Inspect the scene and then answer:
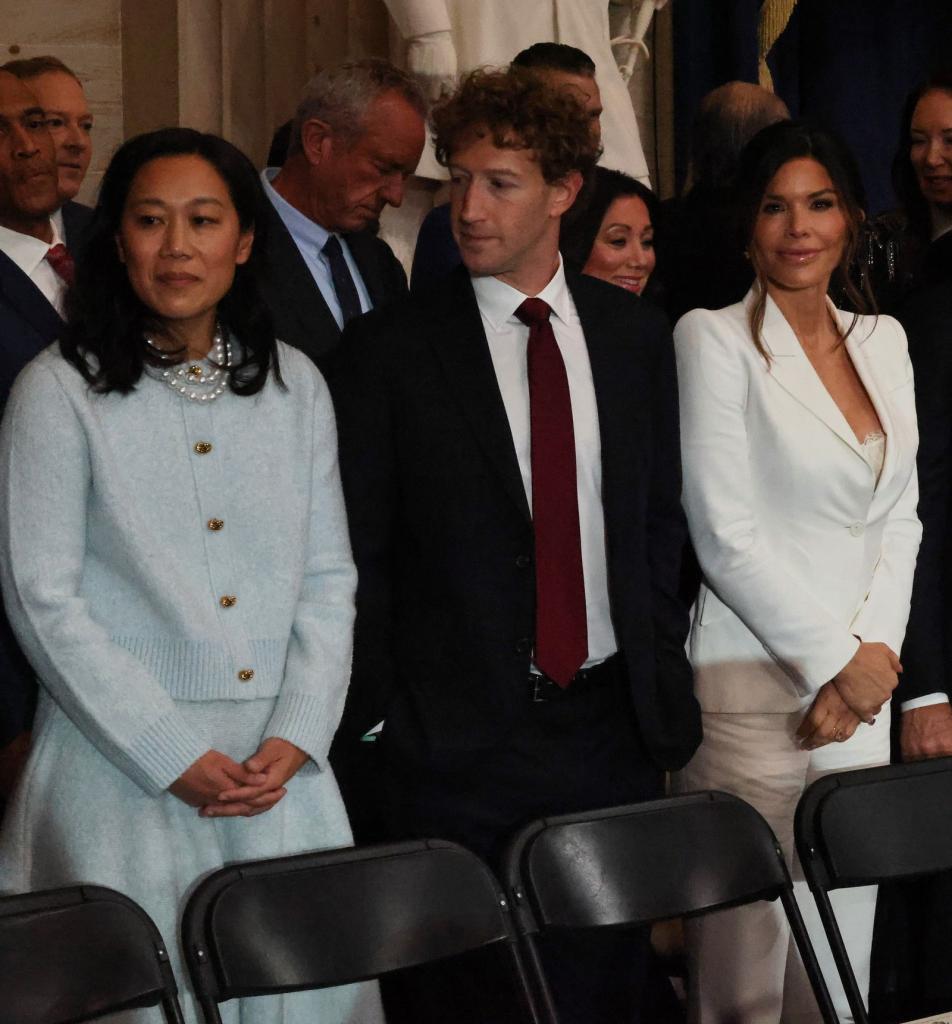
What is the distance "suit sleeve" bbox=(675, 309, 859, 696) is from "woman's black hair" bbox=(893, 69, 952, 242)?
73 centimetres

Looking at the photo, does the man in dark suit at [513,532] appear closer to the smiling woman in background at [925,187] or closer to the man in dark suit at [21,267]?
the man in dark suit at [21,267]

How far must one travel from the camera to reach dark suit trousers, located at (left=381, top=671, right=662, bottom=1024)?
8.86ft

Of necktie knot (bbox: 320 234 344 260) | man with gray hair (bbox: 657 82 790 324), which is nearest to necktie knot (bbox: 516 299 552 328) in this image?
man with gray hair (bbox: 657 82 790 324)

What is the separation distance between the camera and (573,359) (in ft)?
9.09

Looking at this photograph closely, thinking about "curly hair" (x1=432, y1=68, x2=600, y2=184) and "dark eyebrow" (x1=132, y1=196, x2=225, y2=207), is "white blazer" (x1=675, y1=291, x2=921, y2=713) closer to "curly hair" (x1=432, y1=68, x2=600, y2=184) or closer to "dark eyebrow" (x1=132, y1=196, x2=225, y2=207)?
"curly hair" (x1=432, y1=68, x2=600, y2=184)

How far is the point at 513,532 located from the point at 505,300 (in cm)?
39

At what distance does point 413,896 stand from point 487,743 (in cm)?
52

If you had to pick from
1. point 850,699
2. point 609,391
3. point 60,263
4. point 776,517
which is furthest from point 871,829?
point 60,263

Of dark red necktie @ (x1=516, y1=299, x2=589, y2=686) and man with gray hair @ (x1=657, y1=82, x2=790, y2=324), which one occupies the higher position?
man with gray hair @ (x1=657, y1=82, x2=790, y2=324)

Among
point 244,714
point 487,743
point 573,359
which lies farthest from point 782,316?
point 244,714

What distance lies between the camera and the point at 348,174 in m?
3.34

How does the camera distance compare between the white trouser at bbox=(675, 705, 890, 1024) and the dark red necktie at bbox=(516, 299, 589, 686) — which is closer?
the dark red necktie at bbox=(516, 299, 589, 686)

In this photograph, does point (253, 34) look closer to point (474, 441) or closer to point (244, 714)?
point (474, 441)

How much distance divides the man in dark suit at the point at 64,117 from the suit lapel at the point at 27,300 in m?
0.50
